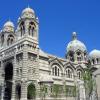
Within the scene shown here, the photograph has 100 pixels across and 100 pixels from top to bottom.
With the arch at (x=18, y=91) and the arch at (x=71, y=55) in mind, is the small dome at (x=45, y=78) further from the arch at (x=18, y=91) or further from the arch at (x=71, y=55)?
the arch at (x=71, y=55)

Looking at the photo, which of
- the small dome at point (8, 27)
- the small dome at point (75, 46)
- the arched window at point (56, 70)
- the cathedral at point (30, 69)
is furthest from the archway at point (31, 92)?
the small dome at point (75, 46)

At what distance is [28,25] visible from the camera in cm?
5956

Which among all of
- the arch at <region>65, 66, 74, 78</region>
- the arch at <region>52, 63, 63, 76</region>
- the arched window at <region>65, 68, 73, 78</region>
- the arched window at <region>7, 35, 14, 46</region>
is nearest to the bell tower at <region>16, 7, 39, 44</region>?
the arched window at <region>7, 35, 14, 46</region>

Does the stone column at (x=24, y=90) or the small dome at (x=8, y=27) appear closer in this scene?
the stone column at (x=24, y=90)

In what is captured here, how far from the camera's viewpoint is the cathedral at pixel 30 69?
56.1 meters

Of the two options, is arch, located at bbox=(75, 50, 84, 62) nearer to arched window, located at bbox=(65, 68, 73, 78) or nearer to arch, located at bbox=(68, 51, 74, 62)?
arch, located at bbox=(68, 51, 74, 62)

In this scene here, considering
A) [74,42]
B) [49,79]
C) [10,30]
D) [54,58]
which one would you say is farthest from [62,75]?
[74,42]

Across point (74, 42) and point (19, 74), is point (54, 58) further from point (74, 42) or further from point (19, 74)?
point (74, 42)

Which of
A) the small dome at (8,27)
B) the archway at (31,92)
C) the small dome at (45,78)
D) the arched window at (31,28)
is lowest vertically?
the archway at (31,92)

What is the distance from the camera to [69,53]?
9025cm

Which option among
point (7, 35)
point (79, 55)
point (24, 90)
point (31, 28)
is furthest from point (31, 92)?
point (79, 55)

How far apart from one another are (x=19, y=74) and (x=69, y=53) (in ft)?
122

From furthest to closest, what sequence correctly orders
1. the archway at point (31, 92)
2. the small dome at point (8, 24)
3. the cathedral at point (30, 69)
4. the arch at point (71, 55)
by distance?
the arch at point (71, 55), the small dome at point (8, 24), the cathedral at point (30, 69), the archway at point (31, 92)

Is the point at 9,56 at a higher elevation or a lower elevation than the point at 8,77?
higher
